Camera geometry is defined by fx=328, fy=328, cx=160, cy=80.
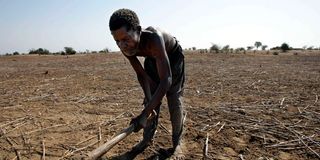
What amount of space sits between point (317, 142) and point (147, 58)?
7.52 feet

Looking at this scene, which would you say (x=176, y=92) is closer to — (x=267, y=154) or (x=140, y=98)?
(x=267, y=154)

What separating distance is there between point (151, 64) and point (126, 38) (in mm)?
963

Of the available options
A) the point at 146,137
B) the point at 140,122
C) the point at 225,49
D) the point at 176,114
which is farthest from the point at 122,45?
the point at 225,49

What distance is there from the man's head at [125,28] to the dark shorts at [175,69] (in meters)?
0.84

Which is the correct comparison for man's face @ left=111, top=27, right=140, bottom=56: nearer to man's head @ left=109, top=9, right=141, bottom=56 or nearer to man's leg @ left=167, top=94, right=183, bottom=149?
man's head @ left=109, top=9, right=141, bottom=56

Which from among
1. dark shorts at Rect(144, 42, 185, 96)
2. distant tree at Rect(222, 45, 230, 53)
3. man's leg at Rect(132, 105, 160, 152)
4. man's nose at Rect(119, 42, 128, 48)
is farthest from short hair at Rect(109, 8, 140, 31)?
distant tree at Rect(222, 45, 230, 53)

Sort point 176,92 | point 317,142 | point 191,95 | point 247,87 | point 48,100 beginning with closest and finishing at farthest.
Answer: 1. point 176,92
2. point 317,142
3. point 48,100
4. point 191,95
5. point 247,87

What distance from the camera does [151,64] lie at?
148 inches

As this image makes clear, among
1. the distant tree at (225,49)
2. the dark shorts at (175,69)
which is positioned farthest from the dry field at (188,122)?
the distant tree at (225,49)

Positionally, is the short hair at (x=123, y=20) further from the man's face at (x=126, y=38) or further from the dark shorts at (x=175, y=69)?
the dark shorts at (x=175, y=69)

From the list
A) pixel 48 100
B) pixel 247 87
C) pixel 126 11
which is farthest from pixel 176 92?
pixel 247 87

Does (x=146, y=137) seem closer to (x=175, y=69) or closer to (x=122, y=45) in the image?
(x=175, y=69)

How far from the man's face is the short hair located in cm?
3

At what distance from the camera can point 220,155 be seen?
373 centimetres
